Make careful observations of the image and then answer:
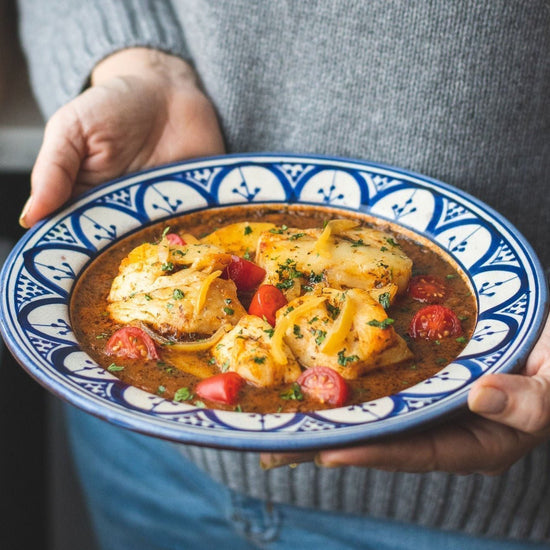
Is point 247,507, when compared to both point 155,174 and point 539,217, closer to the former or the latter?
point 155,174

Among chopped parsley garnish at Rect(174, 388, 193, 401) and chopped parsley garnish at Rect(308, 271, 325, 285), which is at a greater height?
chopped parsley garnish at Rect(308, 271, 325, 285)

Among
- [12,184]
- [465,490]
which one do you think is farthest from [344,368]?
[12,184]

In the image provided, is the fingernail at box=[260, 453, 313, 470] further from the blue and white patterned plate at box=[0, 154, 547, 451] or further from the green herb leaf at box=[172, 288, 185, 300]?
the green herb leaf at box=[172, 288, 185, 300]

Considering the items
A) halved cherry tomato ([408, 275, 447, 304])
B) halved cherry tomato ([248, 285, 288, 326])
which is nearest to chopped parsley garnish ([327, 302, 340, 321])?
halved cherry tomato ([248, 285, 288, 326])

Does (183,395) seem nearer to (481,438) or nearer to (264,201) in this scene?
(481,438)

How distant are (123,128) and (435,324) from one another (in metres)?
1.92

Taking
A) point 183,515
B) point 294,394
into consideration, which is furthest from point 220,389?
point 183,515

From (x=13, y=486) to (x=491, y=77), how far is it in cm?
392

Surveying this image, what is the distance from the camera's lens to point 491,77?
3141 mm

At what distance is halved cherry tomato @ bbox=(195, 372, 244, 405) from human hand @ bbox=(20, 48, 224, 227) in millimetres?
1280

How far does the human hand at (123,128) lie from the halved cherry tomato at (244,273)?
0.89m

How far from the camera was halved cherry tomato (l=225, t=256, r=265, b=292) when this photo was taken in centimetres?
274

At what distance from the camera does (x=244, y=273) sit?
9.01 ft

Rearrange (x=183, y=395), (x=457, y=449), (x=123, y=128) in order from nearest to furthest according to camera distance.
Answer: (x=183, y=395), (x=457, y=449), (x=123, y=128)
